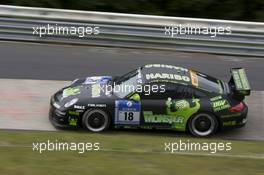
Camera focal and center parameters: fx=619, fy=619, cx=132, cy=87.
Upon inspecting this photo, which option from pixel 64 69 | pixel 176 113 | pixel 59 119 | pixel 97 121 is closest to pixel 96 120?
pixel 97 121

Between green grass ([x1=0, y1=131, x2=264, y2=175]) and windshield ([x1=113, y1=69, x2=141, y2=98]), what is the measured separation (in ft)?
5.23

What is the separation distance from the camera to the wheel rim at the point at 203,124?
11.2 meters

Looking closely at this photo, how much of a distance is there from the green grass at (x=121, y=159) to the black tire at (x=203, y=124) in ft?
4.75

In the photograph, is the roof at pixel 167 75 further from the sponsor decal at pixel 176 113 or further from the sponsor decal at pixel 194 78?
the sponsor decal at pixel 176 113

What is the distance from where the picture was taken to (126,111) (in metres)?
11.2

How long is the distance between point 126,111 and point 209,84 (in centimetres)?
168

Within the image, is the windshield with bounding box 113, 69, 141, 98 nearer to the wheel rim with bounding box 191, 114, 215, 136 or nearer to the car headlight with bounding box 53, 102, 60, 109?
the car headlight with bounding box 53, 102, 60, 109

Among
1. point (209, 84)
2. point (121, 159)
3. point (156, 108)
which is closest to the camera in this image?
point (121, 159)

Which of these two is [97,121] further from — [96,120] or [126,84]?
[126,84]

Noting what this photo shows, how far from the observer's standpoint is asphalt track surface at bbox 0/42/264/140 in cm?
1184

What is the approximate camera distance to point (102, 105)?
36.6 ft

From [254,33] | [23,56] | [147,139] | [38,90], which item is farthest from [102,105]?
[254,33]

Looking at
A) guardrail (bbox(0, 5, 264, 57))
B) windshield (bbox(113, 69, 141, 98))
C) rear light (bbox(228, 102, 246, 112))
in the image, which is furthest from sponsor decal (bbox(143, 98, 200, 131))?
guardrail (bbox(0, 5, 264, 57))

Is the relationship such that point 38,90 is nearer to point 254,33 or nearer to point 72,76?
point 72,76
